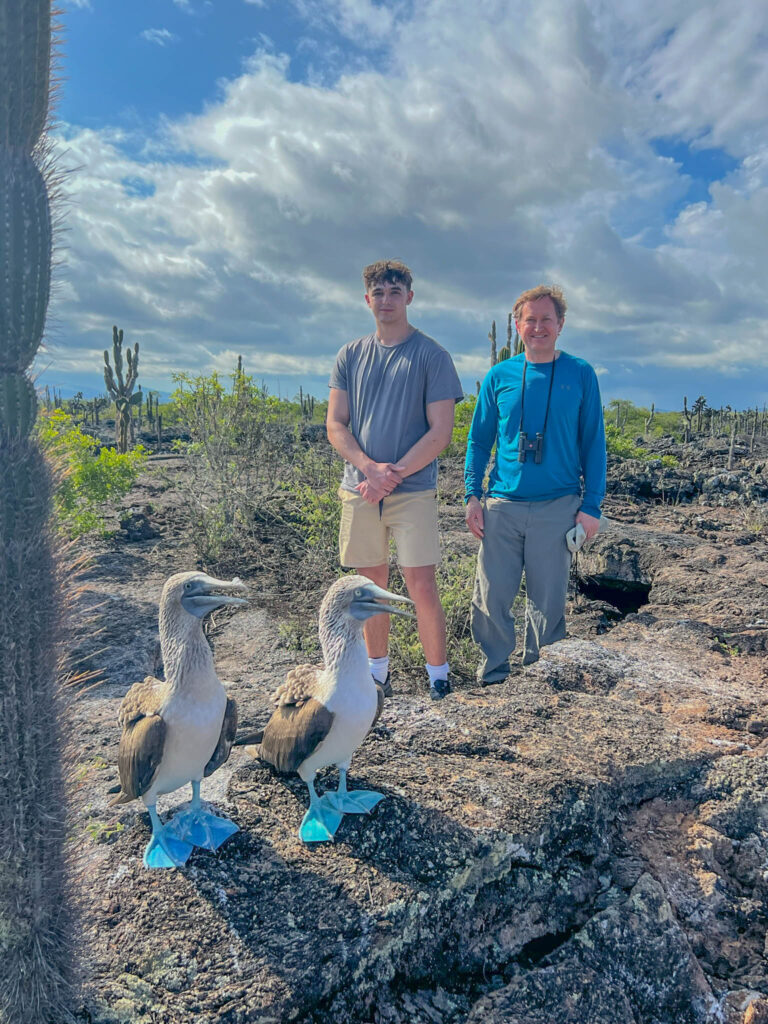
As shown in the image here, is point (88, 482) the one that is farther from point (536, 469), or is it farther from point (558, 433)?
point (558, 433)

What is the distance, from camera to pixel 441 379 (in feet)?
10.7

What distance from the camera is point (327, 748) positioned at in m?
1.93

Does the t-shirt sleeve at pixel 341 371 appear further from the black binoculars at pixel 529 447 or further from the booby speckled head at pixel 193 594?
the booby speckled head at pixel 193 594

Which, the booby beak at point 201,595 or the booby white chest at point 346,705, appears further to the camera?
the booby white chest at point 346,705

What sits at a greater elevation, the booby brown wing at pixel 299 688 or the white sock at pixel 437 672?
the booby brown wing at pixel 299 688

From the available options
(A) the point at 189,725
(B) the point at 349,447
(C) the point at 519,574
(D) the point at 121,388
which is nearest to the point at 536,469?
(C) the point at 519,574

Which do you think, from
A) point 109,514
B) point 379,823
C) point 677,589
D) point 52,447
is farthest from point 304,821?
point 109,514

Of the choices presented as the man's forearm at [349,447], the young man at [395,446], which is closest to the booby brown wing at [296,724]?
the young man at [395,446]

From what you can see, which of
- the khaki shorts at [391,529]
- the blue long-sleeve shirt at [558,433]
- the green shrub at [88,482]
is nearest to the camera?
the khaki shorts at [391,529]

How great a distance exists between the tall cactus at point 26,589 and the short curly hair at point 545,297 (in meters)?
2.46

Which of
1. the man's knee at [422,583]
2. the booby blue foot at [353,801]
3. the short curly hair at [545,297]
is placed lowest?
the booby blue foot at [353,801]

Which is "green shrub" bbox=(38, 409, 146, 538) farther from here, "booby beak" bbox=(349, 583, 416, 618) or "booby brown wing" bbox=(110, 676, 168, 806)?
"booby beak" bbox=(349, 583, 416, 618)

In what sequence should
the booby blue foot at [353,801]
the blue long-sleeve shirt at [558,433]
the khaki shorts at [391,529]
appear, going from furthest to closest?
the blue long-sleeve shirt at [558,433], the khaki shorts at [391,529], the booby blue foot at [353,801]

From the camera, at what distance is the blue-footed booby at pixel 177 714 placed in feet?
5.77
